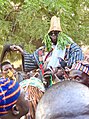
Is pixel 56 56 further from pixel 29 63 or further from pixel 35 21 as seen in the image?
pixel 35 21

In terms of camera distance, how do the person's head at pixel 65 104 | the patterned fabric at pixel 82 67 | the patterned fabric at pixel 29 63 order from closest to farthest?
the person's head at pixel 65 104
the patterned fabric at pixel 82 67
the patterned fabric at pixel 29 63

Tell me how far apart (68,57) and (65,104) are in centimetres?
351

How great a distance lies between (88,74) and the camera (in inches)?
170

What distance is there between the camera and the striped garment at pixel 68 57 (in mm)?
5277

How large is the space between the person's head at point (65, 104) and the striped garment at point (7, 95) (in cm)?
78

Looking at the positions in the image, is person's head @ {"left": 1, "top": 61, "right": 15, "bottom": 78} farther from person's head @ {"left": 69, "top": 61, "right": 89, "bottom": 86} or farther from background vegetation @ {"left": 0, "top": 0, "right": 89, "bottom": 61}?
background vegetation @ {"left": 0, "top": 0, "right": 89, "bottom": 61}

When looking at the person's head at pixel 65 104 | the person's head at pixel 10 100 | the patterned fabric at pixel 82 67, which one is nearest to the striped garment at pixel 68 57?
the patterned fabric at pixel 82 67

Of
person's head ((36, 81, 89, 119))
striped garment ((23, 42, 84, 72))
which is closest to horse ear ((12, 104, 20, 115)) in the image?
person's head ((36, 81, 89, 119))

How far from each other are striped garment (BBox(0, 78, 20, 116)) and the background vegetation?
4916 mm

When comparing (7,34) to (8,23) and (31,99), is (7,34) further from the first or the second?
(31,99)

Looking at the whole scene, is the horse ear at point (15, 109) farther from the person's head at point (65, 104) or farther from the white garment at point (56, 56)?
the white garment at point (56, 56)

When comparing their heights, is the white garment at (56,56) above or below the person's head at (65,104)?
below

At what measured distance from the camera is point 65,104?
1.82 metres

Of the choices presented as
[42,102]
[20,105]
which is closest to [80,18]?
[20,105]
